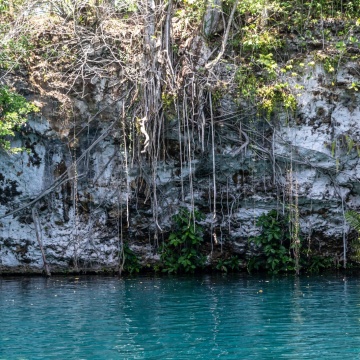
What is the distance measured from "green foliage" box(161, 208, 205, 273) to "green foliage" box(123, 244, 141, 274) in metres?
0.52

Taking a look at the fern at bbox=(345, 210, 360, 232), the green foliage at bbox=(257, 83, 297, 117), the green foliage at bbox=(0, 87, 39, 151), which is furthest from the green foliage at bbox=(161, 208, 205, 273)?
the green foliage at bbox=(0, 87, 39, 151)

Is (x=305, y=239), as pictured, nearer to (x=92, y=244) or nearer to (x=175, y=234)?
(x=175, y=234)

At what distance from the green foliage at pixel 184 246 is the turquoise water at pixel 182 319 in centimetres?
105

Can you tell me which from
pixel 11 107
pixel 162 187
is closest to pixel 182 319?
pixel 11 107

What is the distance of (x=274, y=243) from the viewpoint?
493 inches

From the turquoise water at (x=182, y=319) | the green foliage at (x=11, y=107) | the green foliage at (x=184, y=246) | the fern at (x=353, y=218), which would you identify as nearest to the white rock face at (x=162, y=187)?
the green foliage at (x=184, y=246)

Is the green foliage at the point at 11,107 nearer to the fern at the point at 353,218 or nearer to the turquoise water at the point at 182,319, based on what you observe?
the turquoise water at the point at 182,319

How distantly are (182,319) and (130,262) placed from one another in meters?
5.27

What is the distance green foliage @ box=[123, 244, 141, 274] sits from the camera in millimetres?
12938

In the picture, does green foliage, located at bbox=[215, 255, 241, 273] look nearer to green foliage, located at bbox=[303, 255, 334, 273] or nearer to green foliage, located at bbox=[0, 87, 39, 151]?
green foliage, located at bbox=[303, 255, 334, 273]

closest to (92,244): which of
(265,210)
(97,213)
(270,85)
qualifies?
(97,213)

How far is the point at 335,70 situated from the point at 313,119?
0.94 meters

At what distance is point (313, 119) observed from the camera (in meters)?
12.4

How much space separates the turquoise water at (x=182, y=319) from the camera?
6278mm
